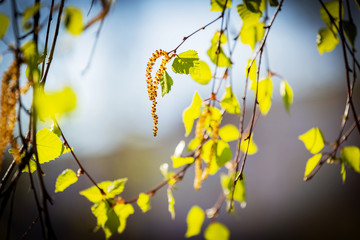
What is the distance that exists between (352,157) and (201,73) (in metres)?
0.34

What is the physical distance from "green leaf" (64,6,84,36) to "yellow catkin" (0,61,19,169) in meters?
0.09

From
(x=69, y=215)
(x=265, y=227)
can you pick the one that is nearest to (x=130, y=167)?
(x=69, y=215)

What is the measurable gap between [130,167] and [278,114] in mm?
3354

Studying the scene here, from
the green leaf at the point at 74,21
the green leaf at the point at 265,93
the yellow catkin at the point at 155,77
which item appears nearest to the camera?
the green leaf at the point at 74,21

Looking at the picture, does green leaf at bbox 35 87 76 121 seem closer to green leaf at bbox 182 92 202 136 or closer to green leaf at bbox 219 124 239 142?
green leaf at bbox 182 92 202 136

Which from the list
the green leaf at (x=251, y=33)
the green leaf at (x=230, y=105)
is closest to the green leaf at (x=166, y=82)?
the green leaf at (x=230, y=105)

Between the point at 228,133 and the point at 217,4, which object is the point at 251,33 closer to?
the point at 217,4

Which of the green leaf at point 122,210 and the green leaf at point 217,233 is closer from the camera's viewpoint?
the green leaf at point 217,233

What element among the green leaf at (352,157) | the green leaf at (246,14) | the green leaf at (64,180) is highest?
the green leaf at (246,14)

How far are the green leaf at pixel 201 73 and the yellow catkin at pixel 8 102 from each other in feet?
0.96

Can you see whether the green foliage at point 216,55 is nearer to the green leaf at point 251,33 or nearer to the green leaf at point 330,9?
the green leaf at point 251,33

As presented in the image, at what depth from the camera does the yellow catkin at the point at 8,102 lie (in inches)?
14.1

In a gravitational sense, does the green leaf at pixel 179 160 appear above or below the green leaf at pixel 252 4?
below

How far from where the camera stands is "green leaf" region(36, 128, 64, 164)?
0.46 meters
